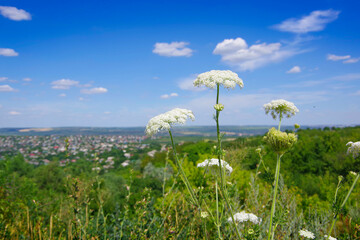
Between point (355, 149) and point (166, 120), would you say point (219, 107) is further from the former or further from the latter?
point (355, 149)

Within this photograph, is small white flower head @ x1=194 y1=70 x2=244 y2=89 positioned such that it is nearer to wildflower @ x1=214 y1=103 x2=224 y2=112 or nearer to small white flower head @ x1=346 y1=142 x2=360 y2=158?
wildflower @ x1=214 y1=103 x2=224 y2=112

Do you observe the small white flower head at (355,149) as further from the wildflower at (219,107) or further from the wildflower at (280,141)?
the wildflower at (219,107)

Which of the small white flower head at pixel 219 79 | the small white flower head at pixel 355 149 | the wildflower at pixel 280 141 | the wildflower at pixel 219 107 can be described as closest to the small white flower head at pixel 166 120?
the small white flower head at pixel 219 79

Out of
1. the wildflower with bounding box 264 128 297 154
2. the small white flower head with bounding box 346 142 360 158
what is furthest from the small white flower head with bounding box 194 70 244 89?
the small white flower head with bounding box 346 142 360 158

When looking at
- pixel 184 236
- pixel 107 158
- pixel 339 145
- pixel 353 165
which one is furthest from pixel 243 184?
pixel 107 158

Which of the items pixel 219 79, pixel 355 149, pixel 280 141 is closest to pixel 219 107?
pixel 219 79

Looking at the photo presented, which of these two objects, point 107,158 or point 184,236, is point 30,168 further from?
point 107,158
